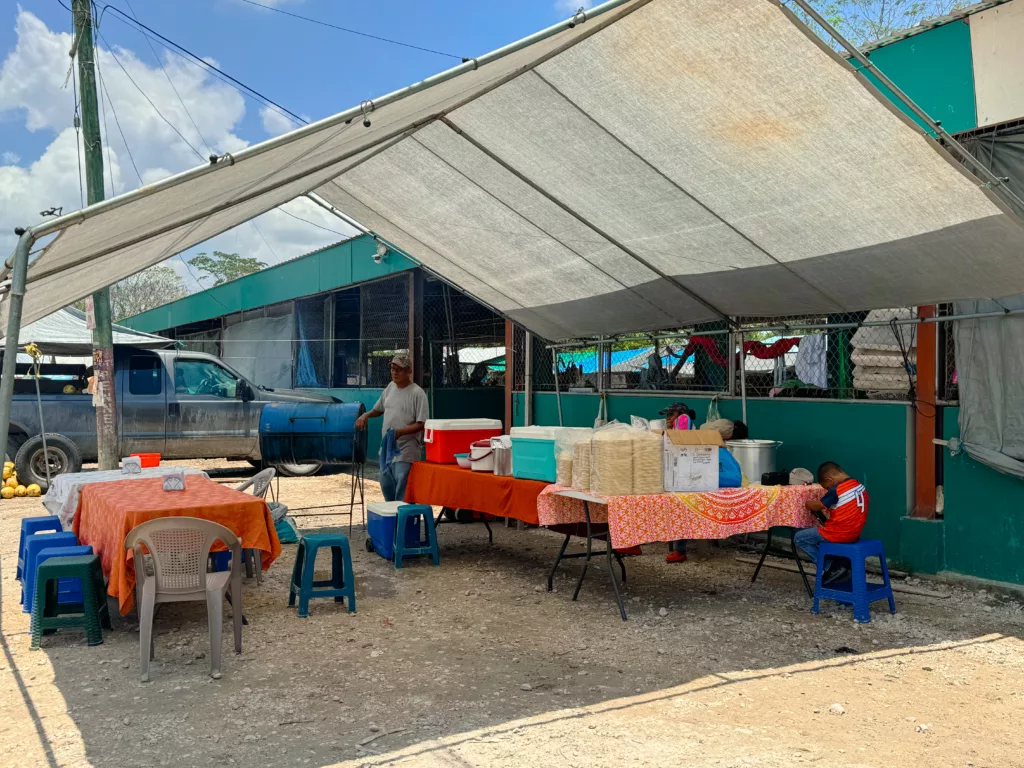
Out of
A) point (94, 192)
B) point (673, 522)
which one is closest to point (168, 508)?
point (673, 522)

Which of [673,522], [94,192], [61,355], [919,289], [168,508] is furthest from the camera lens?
[61,355]

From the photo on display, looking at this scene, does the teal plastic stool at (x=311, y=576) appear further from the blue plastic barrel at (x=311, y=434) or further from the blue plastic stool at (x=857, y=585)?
the blue plastic stool at (x=857, y=585)

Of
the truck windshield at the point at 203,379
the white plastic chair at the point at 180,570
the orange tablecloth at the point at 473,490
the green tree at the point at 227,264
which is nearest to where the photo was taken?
the white plastic chair at the point at 180,570

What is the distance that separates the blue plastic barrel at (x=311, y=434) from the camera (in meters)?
8.85

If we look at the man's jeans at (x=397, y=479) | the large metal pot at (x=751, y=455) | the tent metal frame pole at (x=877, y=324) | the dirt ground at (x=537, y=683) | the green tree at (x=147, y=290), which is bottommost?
the dirt ground at (x=537, y=683)

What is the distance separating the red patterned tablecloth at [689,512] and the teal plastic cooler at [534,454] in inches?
8.7

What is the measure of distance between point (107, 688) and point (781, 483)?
450 cm

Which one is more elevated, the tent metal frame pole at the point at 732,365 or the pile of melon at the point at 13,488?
the tent metal frame pole at the point at 732,365

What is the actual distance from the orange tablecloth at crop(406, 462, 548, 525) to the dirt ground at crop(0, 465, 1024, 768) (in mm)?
600

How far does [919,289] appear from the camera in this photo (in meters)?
5.75

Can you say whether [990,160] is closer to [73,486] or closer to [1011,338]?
[1011,338]

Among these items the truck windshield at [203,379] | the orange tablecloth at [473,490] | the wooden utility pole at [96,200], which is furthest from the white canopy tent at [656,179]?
the truck windshield at [203,379]

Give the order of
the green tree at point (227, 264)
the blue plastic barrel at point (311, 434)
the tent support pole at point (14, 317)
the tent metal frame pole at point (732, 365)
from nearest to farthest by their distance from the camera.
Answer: the tent support pole at point (14, 317) < the tent metal frame pole at point (732, 365) < the blue plastic barrel at point (311, 434) < the green tree at point (227, 264)

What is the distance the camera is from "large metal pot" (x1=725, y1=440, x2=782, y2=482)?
6.86m
